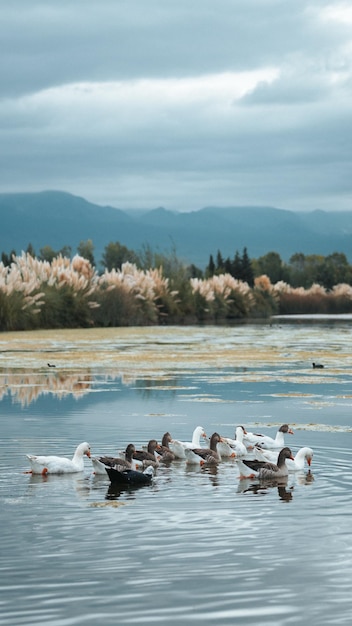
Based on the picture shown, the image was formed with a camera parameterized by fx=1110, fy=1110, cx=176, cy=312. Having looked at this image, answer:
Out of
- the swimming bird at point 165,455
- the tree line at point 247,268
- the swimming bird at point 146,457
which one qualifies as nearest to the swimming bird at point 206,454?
the swimming bird at point 165,455

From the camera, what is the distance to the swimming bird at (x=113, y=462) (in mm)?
10750

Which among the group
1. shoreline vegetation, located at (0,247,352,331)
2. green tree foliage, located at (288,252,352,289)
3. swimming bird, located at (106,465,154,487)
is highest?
green tree foliage, located at (288,252,352,289)

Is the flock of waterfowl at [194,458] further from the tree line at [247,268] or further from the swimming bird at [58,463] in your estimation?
the tree line at [247,268]

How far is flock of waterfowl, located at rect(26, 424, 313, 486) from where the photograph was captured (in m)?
10.7

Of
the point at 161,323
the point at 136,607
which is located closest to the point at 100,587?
the point at 136,607

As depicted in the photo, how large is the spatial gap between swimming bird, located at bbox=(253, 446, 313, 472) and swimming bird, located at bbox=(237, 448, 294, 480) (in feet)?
0.23

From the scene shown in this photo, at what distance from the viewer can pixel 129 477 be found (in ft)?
34.1

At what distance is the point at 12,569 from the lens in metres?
7.13

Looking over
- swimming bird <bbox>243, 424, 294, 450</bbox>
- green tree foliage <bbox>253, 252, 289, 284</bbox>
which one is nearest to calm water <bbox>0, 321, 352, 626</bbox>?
swimming bird <bbox>243, 424, 294, 450</bbox>

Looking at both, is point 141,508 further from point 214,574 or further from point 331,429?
point 331,429

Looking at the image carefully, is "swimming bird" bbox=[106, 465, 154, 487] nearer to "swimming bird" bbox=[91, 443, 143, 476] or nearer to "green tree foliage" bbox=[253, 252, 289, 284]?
"swimming bird" bbox=[91, 443, 143, 476]

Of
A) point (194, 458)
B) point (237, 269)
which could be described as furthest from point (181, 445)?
point (237, 269)

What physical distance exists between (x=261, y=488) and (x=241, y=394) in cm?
770

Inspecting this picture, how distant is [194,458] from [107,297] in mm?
30800
